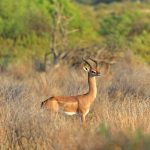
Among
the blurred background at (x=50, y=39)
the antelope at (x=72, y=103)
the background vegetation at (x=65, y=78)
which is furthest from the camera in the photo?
the blurred background at (x=50, y=39)

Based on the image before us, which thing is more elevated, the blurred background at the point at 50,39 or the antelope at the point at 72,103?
the blurred background at the point at 50,39

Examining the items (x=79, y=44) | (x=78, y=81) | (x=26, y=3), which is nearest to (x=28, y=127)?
(x=78, y=81)

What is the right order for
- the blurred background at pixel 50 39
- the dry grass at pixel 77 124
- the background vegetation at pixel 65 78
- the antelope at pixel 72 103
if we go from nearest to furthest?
the dry grass at pixel 77 124
the background vegetation at pixel 65 78
the antelope at pixel 72 103
the blurred background at pixel 50 39

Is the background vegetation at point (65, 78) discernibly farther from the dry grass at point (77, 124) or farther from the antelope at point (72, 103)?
the antelope at point (72, 103)

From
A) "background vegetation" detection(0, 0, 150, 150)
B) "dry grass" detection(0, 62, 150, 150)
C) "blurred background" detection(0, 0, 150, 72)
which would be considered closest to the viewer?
"dry grass" detection(0, 62, 150, 150)

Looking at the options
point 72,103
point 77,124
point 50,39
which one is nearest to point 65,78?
point 72,103

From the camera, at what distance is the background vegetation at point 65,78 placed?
31.6 ft

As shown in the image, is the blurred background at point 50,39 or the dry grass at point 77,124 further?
the blurred background at point 50,39

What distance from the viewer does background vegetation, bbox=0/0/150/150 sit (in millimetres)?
9633

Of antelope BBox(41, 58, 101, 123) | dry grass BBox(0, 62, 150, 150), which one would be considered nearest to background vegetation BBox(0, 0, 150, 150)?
dry grass BBox(0, 62, 150, 150)

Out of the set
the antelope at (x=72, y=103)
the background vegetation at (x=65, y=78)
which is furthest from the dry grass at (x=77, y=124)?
the antelope at (x=72, y=103)

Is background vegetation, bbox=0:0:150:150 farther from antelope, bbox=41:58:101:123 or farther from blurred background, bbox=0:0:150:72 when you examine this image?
antelope, bbox=41:58:101:123

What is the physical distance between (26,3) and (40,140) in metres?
25.3

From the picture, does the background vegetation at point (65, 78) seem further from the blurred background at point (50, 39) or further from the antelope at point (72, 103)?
the antelope at point (72, 103)
